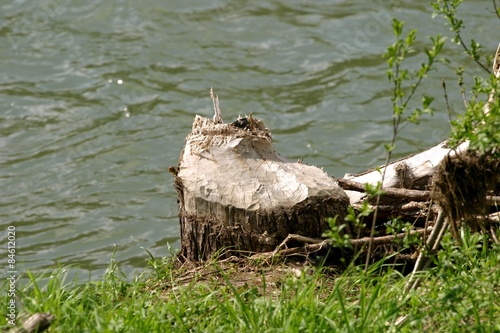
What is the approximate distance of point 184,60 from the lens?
12984mm

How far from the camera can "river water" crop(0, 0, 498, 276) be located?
10.0 m

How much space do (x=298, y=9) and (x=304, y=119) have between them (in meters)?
2.95

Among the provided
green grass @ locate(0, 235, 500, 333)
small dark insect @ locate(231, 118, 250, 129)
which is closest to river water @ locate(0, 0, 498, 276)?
small dark insect @ locate(231, 118, 250, 129)

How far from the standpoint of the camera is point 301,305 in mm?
4598

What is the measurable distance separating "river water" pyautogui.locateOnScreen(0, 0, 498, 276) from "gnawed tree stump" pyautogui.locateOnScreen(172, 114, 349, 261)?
9.00 ft

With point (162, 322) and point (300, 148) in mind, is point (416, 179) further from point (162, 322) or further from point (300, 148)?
point (300, 148)

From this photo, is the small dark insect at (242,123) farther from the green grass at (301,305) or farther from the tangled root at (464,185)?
the tangled root at (464,185)

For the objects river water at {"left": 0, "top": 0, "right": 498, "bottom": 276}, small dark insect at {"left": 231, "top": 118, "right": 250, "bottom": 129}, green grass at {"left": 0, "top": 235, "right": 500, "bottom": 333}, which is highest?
small dark insect at {"left": 231, "top": 118, "right": 250, "bottom": 129}

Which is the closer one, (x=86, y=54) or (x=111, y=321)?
(x=111, y=321)

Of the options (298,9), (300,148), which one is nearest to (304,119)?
(300,148)

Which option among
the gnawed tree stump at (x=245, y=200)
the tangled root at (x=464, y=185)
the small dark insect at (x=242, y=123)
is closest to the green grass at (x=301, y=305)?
the tangled root at (x=464, y=185)

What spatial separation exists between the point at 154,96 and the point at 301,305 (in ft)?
26.1

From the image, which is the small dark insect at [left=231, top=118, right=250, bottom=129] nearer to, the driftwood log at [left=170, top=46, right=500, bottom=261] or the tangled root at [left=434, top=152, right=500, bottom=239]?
the driftwood log at [left=170, top=46, right=500, bottom=261]

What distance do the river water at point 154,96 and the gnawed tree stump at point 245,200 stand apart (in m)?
2.74
